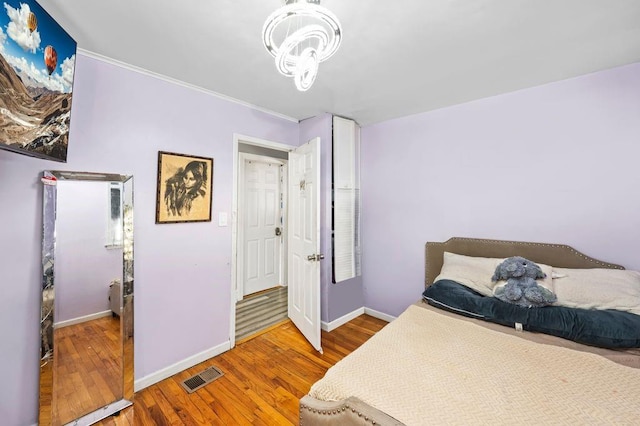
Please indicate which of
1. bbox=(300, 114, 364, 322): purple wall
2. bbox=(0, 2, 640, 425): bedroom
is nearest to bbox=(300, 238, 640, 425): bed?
bbox=(0, 2, 640, 425): bedroom

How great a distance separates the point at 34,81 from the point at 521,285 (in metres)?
3.16

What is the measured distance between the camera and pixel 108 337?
5.94 ft

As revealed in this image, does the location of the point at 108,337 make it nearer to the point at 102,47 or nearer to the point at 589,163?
the point at 102,47

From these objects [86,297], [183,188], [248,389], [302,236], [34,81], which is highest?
[34,81]

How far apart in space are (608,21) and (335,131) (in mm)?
2130

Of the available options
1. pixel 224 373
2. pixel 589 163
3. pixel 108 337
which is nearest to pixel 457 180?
pixel 589 163

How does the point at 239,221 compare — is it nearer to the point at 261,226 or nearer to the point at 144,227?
the point at 261,226

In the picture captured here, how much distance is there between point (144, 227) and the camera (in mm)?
2016

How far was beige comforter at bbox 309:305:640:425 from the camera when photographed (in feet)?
3.23

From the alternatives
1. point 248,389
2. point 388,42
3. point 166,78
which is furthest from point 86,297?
point 388,42

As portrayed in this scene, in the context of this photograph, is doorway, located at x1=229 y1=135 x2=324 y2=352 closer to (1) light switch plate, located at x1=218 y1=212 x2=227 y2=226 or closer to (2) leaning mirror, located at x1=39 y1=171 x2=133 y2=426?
(1) light switch plate, located at x1=218 y1=212 x2=227 y2=226

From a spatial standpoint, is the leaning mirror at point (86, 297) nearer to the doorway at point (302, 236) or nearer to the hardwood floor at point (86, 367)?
the hardwood floor at point (86, 367)

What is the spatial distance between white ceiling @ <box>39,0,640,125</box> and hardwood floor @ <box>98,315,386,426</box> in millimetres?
2499

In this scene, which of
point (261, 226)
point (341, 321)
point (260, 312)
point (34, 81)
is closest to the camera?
point (34, 81)
